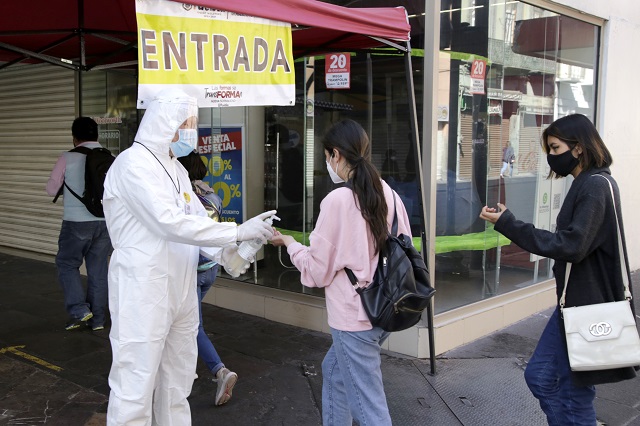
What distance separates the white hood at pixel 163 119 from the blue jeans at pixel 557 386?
216 cm

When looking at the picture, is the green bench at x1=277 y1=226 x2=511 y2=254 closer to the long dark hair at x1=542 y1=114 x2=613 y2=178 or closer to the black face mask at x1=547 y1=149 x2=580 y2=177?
the black face mask at x1=547 y1=149 x2=580 y2=177

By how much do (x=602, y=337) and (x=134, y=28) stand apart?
4.22 metres

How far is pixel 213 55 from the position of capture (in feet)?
10.8

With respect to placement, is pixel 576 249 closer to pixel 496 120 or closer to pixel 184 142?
pixel 184 142

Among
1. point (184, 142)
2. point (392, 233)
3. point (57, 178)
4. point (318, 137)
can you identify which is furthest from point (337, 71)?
point (392, 233)

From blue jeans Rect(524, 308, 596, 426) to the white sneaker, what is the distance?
193 centimetres

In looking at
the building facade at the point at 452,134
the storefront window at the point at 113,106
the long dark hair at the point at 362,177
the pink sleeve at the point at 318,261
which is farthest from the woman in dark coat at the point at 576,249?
the storefront window at the point at 113,106

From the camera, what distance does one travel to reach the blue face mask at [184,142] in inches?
118

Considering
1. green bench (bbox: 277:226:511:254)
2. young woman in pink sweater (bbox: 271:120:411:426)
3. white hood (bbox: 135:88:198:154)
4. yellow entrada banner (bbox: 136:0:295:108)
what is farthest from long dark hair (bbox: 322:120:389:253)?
green bench (bbox: 277:226:511:254)

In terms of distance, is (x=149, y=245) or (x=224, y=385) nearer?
(x=149, y=245)

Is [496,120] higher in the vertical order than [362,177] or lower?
higher

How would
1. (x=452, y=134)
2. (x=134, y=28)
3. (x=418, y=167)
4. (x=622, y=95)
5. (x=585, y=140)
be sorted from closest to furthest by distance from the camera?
1. (x=585, y=140)
2. (x=418, y=167)
3. (x=134, y=28)
4. (x=452, y=134)
5. (x=622, y=95)

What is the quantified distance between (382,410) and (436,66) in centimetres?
301

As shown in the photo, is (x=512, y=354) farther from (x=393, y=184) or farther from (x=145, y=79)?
(x=145, y=79)
